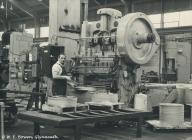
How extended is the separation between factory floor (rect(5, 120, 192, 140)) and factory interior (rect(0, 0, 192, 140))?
17 mm

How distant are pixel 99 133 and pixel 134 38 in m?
2.12

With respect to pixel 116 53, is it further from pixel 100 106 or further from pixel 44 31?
pixel 44 31

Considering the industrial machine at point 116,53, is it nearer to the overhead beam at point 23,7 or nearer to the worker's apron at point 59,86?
the worker's apron at point 59,86

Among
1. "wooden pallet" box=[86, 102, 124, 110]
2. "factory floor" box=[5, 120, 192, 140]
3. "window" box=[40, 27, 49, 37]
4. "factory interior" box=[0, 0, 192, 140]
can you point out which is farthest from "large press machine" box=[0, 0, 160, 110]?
"window" box=[40, 27, 49, 37]

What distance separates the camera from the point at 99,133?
659cm

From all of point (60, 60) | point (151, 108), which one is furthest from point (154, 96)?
point (60, 60)

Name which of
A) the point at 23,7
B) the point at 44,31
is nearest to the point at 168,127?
the point at 44,31

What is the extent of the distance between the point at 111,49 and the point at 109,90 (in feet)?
3.26

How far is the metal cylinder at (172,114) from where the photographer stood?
267 inches

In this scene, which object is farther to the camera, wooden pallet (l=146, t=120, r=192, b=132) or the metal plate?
the metal plate

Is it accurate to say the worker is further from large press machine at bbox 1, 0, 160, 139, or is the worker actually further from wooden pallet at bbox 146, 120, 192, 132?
wooden pallet at bbox 146, 120, 192, 132

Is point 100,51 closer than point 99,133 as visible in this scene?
No

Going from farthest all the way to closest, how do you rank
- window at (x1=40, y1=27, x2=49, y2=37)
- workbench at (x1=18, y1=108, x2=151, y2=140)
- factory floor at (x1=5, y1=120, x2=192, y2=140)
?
window at (x1=40, y1=27, x2=49, y2=37) < factory floor at (x1=5, y1=120, x2=192, y2=140) < workbench at (x1=18, y1=108, x2=151, y2=140)

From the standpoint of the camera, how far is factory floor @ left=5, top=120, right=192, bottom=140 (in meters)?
6.14
